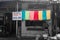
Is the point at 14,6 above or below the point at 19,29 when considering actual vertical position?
above

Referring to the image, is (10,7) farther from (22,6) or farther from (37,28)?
(37,28)

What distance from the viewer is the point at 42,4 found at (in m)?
18.8

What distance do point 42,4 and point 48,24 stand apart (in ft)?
5.03

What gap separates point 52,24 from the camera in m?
18.2

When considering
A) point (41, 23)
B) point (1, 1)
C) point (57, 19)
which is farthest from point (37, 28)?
point (1, 1)

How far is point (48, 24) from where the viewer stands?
18.7 meters

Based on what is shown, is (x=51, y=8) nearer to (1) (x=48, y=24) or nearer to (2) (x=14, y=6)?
(1) (x=48, y=24)

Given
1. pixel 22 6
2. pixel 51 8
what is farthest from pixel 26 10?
pixel 51 8

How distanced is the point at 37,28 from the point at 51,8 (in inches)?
78.0

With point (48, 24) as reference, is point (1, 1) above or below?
above

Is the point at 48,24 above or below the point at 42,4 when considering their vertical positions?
below

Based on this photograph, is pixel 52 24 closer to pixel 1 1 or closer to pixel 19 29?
pixel 19 29

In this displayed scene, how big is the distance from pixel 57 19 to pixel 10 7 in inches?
142

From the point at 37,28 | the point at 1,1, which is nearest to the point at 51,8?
the point at 37,28
